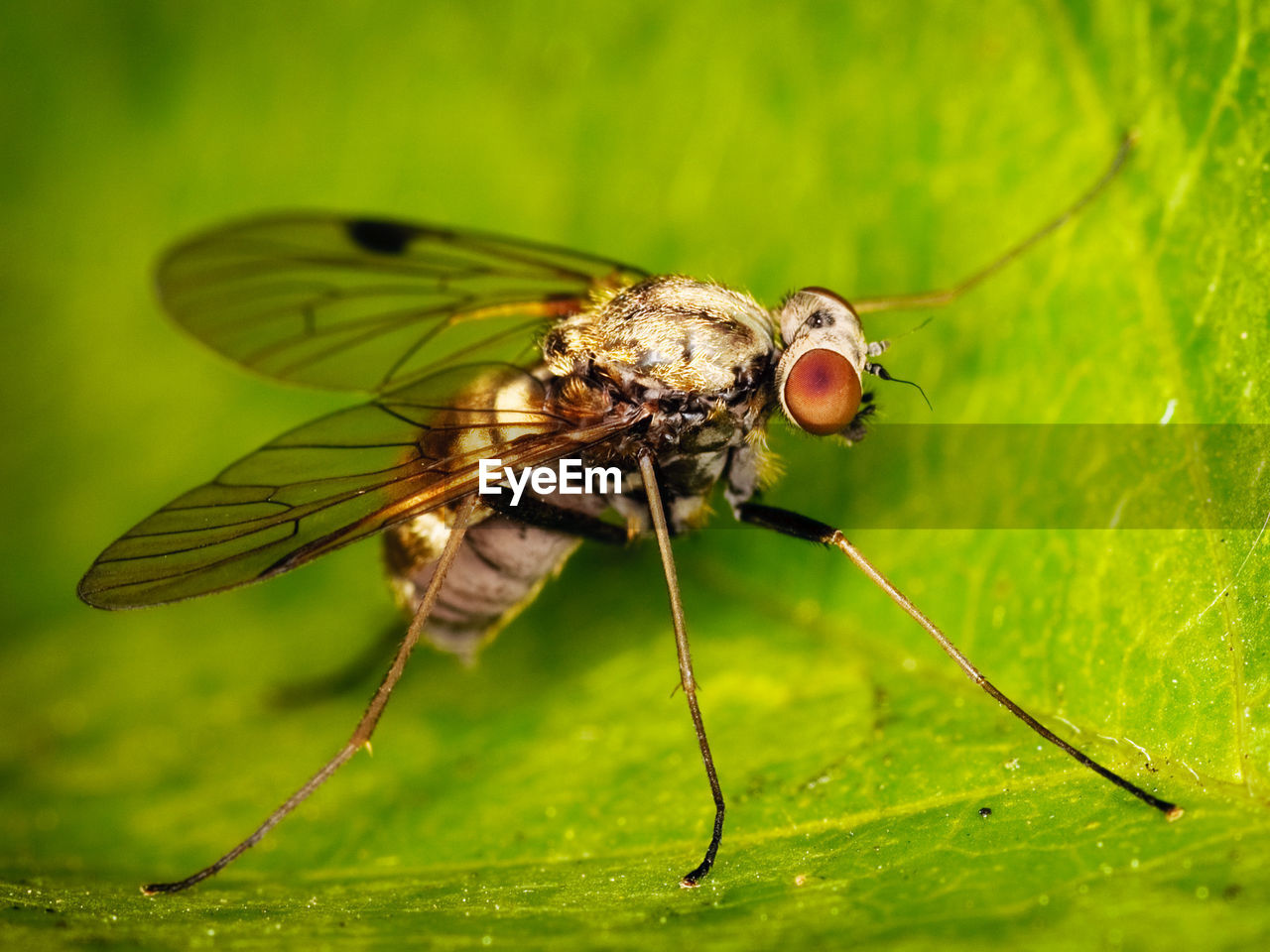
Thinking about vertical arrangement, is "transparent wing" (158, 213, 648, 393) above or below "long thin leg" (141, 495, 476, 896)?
above

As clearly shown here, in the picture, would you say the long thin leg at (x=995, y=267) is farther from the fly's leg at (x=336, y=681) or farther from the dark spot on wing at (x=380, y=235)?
the fly's leg at (x=336, y=681)

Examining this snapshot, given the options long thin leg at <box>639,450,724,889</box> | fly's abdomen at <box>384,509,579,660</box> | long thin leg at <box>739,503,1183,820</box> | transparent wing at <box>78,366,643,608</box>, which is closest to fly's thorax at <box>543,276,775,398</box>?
transparent wing at <box>78,366,643,608</box>

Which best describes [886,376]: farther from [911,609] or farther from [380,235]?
[380,235]

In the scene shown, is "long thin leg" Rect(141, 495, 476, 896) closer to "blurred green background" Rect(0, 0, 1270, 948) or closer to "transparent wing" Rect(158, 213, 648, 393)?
"blurred green background" Rect(0, 0, 1270, 948)

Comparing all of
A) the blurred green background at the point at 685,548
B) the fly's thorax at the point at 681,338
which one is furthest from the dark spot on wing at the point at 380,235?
the fly's thorax at the point at 681,338

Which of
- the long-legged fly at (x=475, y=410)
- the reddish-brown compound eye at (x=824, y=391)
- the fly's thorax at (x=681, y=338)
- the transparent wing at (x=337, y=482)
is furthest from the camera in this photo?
the fly's thorax at (x=681, y=338)

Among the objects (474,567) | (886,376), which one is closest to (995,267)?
(886,376)
